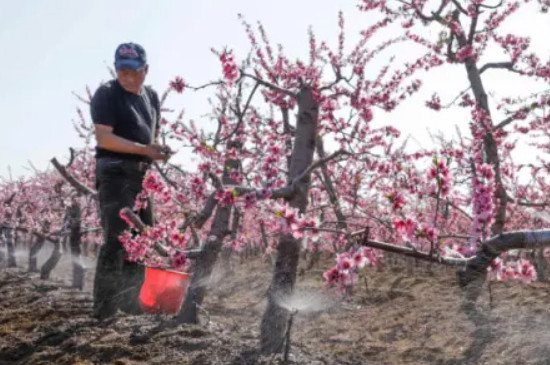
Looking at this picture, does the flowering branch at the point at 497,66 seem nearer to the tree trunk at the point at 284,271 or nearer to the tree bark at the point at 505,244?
the tree trunk at the point at 284,271

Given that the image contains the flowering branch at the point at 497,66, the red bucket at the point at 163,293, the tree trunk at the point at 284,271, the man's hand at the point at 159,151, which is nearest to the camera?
the tree trunk at the point at 284,271

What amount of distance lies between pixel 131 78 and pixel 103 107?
16.4 inches

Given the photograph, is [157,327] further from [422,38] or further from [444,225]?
[444,225]

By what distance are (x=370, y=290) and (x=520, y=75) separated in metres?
3.98

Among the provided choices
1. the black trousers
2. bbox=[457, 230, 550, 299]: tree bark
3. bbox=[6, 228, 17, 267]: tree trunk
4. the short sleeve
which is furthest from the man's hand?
bbox=[6, 228, 17, 267]: tree trunk

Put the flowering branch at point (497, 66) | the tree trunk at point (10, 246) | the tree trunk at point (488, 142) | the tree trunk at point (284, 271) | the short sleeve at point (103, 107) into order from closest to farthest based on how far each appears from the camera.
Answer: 1. the tree trunk at point (284, 271)
2. the short sleeve at point (103, 107)
3. the tree trunk at point (488, 142)
4. the flowering branch at point (497, 66)
5. the tree trunk at point (10, 246)

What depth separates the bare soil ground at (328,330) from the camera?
3.45 m

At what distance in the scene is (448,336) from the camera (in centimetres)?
505

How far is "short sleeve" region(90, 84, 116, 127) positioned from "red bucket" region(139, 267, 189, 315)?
1.42 meters

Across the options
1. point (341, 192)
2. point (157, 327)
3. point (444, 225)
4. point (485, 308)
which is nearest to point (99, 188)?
point (157, 327)

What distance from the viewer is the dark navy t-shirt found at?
4.24 metres

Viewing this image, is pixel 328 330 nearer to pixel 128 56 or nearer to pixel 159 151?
pixel 159 151

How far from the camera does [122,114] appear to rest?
Answer: 438 cm

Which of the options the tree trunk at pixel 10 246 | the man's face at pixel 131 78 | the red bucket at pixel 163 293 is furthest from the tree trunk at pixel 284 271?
the tree trunk at pixel 10 246
